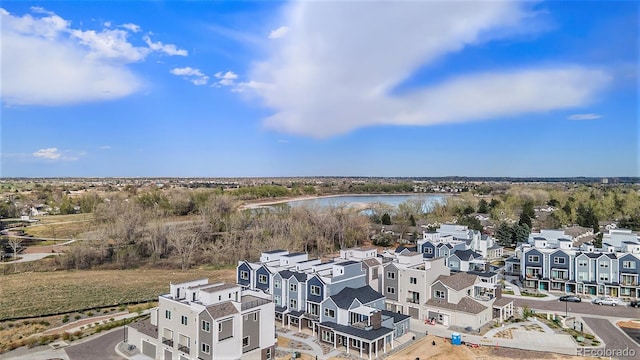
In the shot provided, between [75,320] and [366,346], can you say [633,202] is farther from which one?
[75,320]

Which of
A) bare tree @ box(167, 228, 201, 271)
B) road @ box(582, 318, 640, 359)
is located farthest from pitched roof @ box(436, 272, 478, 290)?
bare tree @ box(167, 228, 201, 271)

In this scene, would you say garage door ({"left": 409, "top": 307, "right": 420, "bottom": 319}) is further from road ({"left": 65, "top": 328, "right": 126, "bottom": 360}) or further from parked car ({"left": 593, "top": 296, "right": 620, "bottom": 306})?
road ({"left": 65, "top": 328, "right": 126, "bottom": 360})

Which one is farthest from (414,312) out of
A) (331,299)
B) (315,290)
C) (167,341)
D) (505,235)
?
(505,235)

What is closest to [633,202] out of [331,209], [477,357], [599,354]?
[331,209]

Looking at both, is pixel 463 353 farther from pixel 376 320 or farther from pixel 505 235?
pixel 505 235

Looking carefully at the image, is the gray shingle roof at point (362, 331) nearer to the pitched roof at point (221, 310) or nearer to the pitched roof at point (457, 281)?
the pitched roof at point (221, 310)

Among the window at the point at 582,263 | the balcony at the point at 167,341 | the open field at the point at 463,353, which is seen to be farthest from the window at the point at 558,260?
the balcony at the point at 167,341

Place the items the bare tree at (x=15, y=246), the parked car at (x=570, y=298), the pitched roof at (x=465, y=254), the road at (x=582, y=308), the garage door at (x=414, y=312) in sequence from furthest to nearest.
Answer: the bare tree at (x=15, y=246) → the pitched roof at (x=465, y=254) → the parked car at (x=570, y=298) → the road at (x=582, y=308) → the garage door at (x=414, y=312)
